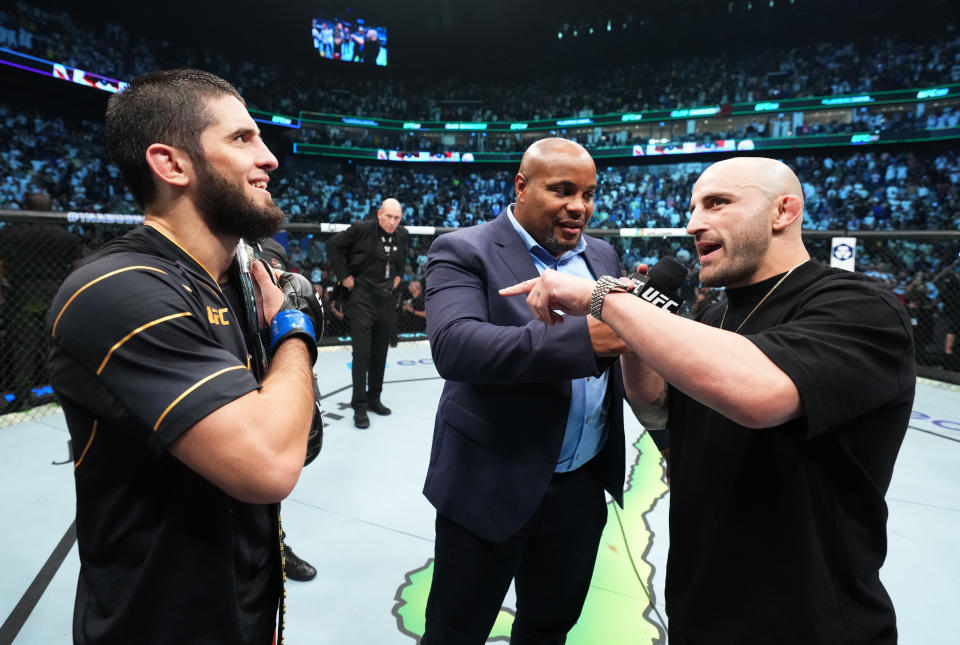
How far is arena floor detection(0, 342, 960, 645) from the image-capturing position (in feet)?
7.45

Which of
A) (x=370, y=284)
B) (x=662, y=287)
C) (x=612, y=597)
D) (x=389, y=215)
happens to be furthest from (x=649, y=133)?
(x=662, y=287)

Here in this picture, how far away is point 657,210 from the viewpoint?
2205cm

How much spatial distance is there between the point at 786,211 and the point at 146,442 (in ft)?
5.02

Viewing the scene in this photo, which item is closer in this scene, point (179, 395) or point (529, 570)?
point (179, 395)

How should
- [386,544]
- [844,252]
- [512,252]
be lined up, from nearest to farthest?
[512,252] < [386,544] < [844,252]

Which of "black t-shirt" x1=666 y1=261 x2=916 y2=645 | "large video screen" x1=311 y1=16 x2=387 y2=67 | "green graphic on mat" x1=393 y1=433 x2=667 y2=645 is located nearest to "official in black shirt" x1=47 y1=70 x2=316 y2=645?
"black t-shirt" x1=666 y1=261 x2=916 y2=645

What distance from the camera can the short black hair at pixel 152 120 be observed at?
1130 millimetres

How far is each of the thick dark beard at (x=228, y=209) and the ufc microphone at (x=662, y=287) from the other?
2.95 ft

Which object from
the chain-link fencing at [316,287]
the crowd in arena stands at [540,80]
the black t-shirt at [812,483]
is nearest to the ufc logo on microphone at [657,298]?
the black t-shirt at [812,483]

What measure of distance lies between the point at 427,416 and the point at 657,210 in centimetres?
1975

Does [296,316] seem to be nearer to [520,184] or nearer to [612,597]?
[520,184]

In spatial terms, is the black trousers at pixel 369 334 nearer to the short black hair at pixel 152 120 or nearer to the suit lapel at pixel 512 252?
the suit lapel at pixel 512 252

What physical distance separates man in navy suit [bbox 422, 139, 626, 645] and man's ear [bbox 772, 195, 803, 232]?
482 mm

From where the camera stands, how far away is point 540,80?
28078 millimetres
